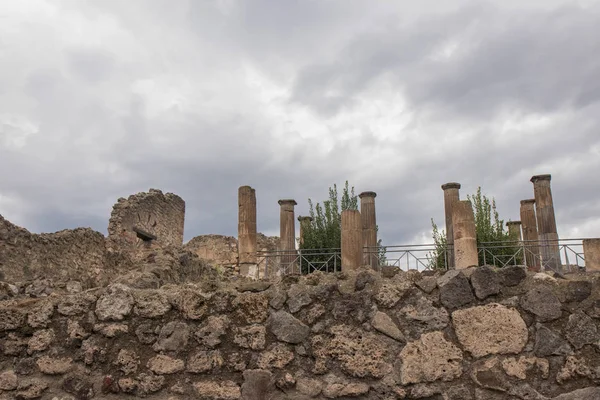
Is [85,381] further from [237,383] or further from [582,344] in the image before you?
[582,344]

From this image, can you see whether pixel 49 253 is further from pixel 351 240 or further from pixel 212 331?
pixel 212 331

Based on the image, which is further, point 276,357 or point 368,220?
point 368,220

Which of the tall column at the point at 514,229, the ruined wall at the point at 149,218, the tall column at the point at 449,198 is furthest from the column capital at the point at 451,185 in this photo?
the ruined wall at the point at 149,218

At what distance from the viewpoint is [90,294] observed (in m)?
3.72

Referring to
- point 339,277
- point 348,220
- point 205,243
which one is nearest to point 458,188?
point 348,220

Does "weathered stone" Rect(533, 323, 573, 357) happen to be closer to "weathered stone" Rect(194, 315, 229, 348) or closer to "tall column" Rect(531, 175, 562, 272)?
"weathered stone" Rect(194, 315, 229, 348)

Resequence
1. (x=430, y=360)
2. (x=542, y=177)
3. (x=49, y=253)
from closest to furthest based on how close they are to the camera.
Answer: (x=430, y=360) < (x=49, y=253) < (x=542, y=177)

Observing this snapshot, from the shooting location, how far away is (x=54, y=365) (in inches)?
143

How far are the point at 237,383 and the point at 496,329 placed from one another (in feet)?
5.35

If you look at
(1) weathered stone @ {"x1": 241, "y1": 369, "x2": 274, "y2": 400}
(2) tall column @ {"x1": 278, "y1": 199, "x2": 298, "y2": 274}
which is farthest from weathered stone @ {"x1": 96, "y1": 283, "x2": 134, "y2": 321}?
(2) tall column @ {"x1": 278, "y1": 199, "x2": 298, "y2": 274}

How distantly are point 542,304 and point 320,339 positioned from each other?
1336 millimetres

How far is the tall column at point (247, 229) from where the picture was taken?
47.1 feet

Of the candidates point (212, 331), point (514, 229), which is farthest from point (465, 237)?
point (212, 331)

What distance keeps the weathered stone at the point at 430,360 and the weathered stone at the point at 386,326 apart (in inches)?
3.4
